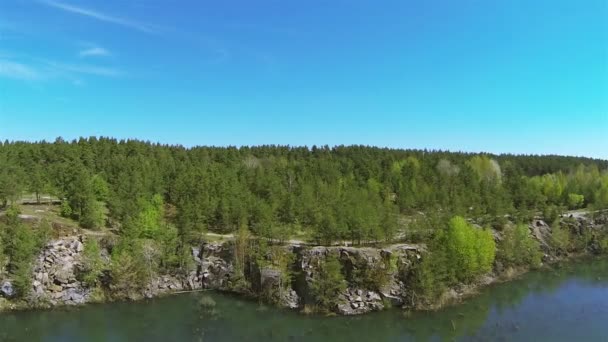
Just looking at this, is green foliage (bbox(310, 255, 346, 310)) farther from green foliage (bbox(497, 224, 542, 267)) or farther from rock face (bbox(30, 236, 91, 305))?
green foliage (bbox(497, 224, 542, 267))

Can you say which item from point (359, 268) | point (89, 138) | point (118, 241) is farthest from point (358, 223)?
point (89, 138)

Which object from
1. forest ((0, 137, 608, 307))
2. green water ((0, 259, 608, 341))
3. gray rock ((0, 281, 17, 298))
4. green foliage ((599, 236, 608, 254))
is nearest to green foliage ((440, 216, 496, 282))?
forest ((0, 137, 608, 307))

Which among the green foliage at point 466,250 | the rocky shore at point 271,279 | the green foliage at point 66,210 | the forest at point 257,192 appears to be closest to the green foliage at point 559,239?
the forest at point 257,192

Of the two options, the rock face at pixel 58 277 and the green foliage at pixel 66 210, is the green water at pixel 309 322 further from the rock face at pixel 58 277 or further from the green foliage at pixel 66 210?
the green foliage at pixel 66 210

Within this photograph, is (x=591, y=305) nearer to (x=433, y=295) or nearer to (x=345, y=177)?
(x=433, y=295)

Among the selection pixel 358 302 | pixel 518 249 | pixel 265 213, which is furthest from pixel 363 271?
pixel 518 249

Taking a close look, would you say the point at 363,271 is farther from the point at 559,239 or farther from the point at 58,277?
the point at 559,239
